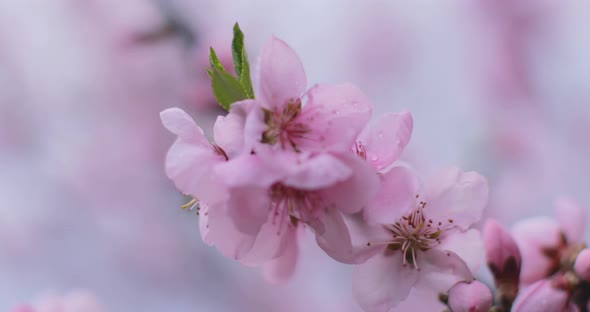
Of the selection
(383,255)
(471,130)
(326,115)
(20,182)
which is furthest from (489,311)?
(20,182)

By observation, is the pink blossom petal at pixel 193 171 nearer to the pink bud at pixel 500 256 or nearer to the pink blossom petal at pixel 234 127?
the pink blossom petal at pixel 234 127

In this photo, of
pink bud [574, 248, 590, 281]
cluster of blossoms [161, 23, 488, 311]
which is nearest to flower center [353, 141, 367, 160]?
cluster of blossoms [161, 23, 488, 311]

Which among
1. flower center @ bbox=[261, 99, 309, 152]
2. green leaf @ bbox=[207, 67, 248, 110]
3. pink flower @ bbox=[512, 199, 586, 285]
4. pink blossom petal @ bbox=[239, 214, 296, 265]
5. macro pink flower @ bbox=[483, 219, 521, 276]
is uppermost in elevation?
green leaf @ bbox=[207, 67, 248, 110]

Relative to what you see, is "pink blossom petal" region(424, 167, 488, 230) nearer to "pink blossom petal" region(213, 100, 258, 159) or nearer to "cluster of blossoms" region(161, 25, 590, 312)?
"cluster of blossoms" region(161, 25, 590, 312)

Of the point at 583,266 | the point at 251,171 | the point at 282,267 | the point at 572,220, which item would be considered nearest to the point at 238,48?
the point at 251,171

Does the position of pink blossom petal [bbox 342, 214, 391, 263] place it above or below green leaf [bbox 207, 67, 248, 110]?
below

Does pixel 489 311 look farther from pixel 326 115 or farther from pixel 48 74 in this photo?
pixel 48 74
